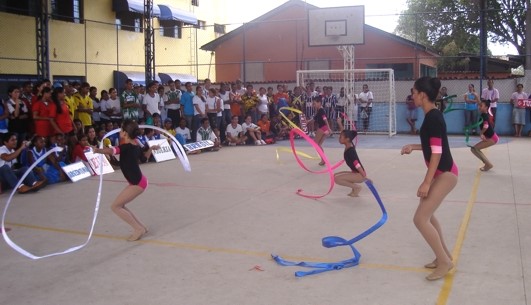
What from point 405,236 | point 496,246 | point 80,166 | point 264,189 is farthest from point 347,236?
point 80,166

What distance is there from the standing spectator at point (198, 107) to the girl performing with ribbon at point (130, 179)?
375 inches

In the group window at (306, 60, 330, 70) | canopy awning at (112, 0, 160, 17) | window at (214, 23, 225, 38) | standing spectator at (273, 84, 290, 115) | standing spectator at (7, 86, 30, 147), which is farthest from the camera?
window at (214, 23, 225, 38)

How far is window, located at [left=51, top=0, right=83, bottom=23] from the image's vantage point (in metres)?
23.8

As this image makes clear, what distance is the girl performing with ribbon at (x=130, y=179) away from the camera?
679 centimetres

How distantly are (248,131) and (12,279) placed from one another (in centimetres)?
1282

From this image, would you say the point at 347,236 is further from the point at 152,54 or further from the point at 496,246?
the point at 152,54

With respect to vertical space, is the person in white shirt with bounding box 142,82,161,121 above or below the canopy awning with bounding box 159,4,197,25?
below

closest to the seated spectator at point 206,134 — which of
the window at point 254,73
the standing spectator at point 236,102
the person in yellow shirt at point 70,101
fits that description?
the standing spectator at point 236,102

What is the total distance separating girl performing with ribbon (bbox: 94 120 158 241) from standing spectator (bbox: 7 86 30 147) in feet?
19.4

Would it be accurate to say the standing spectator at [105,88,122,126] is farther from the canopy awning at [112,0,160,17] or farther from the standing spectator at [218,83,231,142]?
the canopy awning at [112,0,160,17]

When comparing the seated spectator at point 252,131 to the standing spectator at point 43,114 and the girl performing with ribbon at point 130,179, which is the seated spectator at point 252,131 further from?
the girl performing with ribbon at point 130,179

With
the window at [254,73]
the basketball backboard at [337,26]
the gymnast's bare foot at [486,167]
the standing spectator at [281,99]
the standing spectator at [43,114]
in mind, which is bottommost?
the gymnast's bare foot at [486,167]

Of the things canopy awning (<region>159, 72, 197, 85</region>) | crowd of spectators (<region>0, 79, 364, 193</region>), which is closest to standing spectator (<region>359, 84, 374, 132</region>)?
crowd of spectators (<region>0, 79, 364, 193</region>)

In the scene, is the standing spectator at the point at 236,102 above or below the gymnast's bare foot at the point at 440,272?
above
